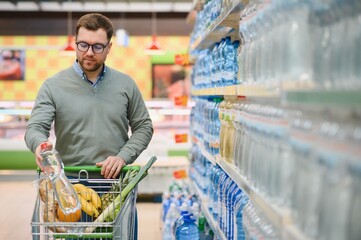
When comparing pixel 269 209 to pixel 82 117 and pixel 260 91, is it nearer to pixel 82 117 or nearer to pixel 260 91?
pixel 260 91

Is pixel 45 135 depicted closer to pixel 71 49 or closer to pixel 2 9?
pixel 71 49

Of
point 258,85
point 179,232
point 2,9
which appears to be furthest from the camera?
point 2,9

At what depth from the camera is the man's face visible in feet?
12.0

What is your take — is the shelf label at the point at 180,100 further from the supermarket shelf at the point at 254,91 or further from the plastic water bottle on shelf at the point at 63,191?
the plastic water bottle on shelf at the point at 63,191

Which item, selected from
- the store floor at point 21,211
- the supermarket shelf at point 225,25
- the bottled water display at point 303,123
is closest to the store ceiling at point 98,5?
the store floor at point 21,211

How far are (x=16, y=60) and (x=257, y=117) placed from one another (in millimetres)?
11790

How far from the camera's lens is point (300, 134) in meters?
1.56

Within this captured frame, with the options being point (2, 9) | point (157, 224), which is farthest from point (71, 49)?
point (157, 224)

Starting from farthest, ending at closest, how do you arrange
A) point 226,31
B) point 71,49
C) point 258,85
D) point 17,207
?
point 71,49
point 17,207
point 226,31
point 258,85

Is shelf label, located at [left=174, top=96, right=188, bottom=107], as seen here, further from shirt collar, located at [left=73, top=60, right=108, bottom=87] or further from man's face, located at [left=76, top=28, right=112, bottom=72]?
man's face, located at [left=76, top=28, right=112, bottom=72]

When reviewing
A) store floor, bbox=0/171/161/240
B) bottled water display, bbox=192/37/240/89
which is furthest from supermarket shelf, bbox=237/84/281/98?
store floor, bbox=0/171/161/240

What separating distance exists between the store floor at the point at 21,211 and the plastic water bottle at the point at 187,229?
66.1 inches

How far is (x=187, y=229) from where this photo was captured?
15.7 feet

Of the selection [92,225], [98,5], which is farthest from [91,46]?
[98,5]
